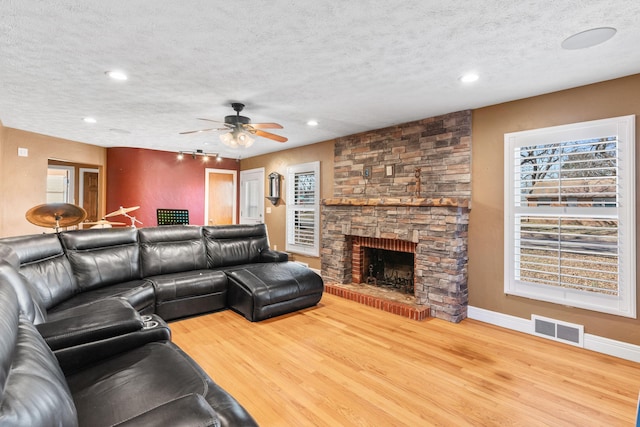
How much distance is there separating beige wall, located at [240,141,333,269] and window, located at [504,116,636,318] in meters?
2.88

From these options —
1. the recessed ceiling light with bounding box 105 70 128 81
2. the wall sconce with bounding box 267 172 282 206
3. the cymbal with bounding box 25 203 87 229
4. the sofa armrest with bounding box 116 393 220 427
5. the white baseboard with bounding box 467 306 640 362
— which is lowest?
the white baseboard with bounding box 467 306 640 362

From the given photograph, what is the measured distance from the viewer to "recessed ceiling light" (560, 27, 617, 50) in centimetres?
203

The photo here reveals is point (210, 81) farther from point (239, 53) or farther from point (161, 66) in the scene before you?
point (239, 53)

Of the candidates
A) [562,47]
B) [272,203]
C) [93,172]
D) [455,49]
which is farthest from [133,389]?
[93,172]

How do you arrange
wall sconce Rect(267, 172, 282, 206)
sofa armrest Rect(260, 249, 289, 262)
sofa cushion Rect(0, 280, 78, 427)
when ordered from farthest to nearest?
1. wall sconce Rect(267, 172, 282, 206)
2. sofa armrest Rect(260, 249, 289, 262)
3. sofa cushion Rect(0, 280, 78, 427)

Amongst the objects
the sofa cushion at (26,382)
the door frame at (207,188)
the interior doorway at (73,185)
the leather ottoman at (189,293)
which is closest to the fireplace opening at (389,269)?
the leather ottoman at (189,293)

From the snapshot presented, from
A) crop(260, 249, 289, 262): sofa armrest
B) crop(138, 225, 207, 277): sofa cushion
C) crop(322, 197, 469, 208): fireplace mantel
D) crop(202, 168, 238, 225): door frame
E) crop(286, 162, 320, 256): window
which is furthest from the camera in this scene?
crop(202, 168, 238, 225): door frame

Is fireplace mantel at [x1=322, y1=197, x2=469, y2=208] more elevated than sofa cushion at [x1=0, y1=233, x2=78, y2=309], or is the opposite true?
fireplace mantel at [x1=322, y1=197, x2=469, y2=208]

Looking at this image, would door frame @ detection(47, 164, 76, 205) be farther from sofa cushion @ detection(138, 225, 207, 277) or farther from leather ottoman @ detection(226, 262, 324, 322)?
leather ottoman @ detection(226, 262, 324, 322)

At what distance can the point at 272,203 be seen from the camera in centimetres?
686

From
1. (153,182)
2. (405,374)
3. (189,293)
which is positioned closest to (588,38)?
(405,374)

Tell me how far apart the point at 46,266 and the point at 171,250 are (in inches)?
50.8

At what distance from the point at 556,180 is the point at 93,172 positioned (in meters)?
9.00

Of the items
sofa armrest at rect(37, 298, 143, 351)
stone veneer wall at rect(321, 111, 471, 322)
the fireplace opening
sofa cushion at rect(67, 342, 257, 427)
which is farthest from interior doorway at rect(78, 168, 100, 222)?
sofa cushion at rect(67, 342, 257, 427)
